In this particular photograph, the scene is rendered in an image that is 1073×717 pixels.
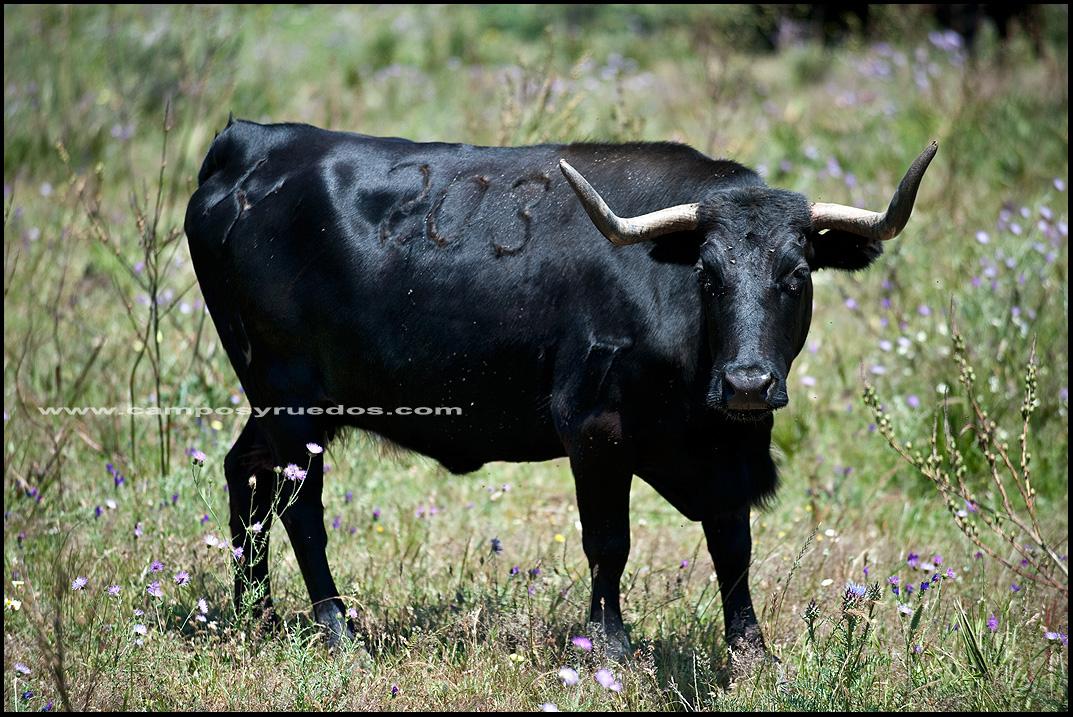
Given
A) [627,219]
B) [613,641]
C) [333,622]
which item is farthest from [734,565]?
[333,622]

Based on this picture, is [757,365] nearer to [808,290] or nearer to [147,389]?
[808,290]

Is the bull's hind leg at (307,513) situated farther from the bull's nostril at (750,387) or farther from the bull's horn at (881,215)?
the bull's horn at (881,215)

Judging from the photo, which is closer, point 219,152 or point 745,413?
point 745,413

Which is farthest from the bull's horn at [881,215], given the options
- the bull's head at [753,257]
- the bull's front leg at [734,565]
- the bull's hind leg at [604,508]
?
the bull's front leg at [734,565]

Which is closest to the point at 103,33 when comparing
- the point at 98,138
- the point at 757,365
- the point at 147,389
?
the point at 98,138

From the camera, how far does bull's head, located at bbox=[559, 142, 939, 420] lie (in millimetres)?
3691

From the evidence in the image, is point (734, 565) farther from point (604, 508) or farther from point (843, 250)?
point (843, 250)

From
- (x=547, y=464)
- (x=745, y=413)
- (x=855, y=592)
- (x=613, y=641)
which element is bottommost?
(x=547, y=464)

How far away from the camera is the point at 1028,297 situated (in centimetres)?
711

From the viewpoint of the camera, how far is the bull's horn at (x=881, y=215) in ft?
12.0

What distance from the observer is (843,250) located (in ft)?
13.6

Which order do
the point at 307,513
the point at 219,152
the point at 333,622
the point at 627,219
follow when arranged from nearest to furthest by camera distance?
1. the point at 627,219
2. the point at 333,622
3. the point at 307,513
4. the point at 219,152

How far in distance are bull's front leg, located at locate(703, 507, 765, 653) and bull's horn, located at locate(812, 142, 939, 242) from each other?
108 centimetres

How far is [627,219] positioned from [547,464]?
283 centimetres
